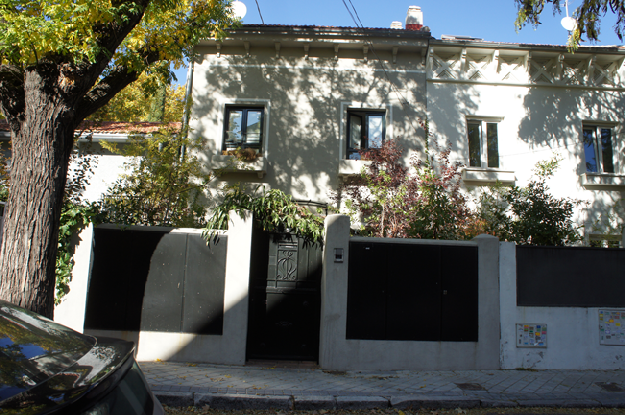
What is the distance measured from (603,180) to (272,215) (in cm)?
921

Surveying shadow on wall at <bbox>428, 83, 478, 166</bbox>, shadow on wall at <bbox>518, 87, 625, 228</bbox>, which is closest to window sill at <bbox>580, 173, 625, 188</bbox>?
shadow on wall at <bbox>518, 87, 625, 228</bbox>

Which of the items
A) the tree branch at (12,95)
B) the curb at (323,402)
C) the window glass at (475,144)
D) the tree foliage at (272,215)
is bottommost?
the curb at (323,402)

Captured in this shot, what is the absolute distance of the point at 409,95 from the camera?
10.5m

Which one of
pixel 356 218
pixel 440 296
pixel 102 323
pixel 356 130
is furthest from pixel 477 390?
pixel 356 130

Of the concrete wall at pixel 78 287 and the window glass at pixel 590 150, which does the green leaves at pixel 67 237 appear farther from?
the window glass at pixel 590 150

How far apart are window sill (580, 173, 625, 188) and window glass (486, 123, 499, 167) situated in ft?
7.52

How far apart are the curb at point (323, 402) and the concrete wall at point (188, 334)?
4.71 ft

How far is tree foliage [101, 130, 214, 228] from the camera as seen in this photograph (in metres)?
7.08

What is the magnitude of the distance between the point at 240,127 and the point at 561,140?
Result: 9.01 meters

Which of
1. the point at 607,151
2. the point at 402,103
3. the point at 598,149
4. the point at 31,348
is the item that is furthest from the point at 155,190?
the point at 607,151

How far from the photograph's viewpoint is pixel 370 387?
531 centimetres

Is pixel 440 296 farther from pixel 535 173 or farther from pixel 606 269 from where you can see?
pixel 535 173

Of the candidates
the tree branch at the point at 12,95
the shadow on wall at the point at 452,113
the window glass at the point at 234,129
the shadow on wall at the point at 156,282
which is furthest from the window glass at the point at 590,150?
the tree branch at the point at 12,95

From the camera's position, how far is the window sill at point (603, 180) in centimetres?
1005
